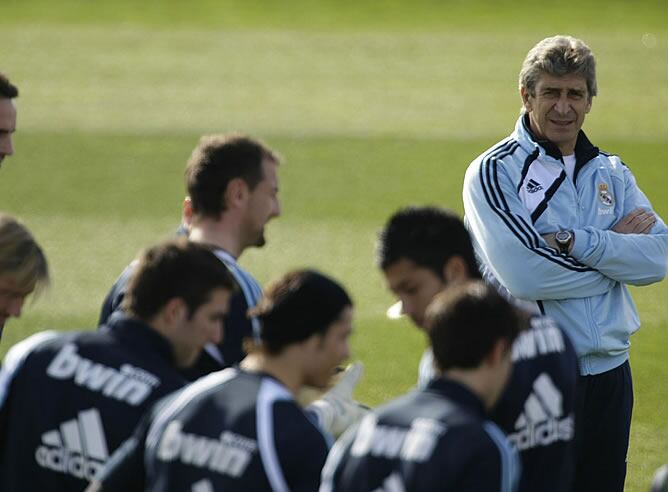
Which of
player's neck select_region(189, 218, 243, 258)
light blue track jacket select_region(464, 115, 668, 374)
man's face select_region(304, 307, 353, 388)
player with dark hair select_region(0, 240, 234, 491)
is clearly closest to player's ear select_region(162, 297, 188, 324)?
player with dark hair select_region(0, 240, 234, 491)

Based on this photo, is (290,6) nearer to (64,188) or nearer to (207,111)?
(207,111)

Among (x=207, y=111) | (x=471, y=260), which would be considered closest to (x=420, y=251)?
(x=471, y=260)

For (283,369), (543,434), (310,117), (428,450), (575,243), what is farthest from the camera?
(310,117)

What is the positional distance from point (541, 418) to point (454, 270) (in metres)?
0.51

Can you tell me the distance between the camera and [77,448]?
150 inches

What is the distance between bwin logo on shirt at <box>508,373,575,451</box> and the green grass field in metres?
2.75

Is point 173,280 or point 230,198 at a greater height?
point 230,198

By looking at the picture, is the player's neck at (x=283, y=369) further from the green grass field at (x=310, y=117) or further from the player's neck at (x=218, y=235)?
the green grass field at (x=310, y=117)

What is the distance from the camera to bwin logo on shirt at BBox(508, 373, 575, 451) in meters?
3.79

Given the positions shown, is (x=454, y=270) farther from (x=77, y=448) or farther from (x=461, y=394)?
(x=77, y=448)

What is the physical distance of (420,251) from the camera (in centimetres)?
389

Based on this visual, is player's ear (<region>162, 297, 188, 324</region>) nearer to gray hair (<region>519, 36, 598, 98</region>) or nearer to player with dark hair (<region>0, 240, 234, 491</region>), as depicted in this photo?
player with dark hair (<region>0, 240, 234, 491</region>)

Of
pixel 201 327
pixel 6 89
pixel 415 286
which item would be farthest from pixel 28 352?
pixel 6 89

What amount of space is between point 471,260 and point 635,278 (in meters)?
1.50
